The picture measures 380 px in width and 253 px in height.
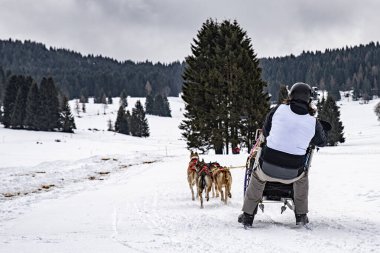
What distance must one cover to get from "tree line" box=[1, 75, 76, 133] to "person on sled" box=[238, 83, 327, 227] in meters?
72.1

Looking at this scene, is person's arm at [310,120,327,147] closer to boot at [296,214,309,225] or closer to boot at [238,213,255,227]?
boot at [296,214,309,225]

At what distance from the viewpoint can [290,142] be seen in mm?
5316

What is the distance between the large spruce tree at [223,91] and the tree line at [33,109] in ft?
167

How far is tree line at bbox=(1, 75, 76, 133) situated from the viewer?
7125 centimetres

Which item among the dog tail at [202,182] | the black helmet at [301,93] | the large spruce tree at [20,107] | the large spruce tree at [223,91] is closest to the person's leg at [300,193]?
the black helmet at [301,93]

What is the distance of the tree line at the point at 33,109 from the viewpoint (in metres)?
71.2

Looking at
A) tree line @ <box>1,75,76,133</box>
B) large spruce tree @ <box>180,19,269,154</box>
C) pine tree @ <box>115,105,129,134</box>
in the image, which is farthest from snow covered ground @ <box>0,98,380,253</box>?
pine tree @ <box>115,105,129,134</box>

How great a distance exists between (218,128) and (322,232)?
22211 mm

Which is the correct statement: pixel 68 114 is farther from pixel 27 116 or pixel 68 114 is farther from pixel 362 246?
pixel 362 246

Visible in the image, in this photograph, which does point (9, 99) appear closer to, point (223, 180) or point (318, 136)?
point (223, 180)

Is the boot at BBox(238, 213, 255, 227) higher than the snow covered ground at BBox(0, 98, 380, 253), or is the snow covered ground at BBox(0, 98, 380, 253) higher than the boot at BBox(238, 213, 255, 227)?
the boot at BBox(238, 213, 255, 227)

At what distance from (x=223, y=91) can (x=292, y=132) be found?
2214 centimetres

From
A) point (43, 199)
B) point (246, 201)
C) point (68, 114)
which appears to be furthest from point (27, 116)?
point (246, 201)

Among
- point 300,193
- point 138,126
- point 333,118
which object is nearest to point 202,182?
point 300,193
